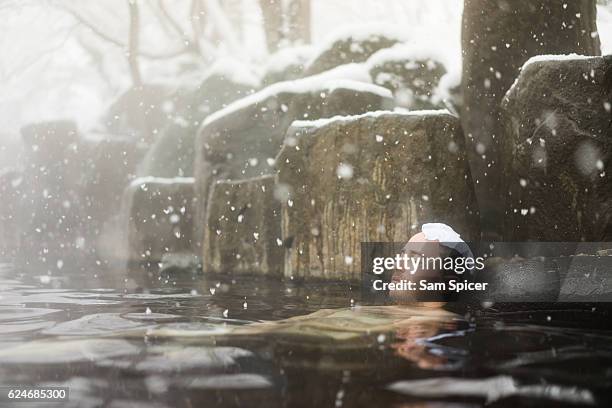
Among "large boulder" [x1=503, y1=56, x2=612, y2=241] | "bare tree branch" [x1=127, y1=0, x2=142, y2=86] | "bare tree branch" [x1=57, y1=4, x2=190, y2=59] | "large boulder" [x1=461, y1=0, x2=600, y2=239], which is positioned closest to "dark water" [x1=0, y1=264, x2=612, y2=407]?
"large boulder" [x1=503, y1=56, x2=612, y2=241]

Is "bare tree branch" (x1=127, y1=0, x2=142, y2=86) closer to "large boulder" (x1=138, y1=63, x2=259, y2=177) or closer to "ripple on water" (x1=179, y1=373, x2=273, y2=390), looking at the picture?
"large boulder" (x1=138, y1=63, x2=259, y2=177)

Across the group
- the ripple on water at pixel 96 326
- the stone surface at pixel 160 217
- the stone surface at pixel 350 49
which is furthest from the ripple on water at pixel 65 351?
the stone surface at pixel 350 49

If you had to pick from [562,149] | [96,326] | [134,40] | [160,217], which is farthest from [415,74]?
[134,40]

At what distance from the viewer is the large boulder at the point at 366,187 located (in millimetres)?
5574

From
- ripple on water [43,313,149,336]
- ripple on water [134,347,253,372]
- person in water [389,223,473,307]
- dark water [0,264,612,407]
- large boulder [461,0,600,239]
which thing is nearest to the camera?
dark water [0,264,612,407]

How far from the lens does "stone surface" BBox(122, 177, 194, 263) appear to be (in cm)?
1007

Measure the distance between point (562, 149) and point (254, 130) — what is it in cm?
492

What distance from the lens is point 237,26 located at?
20.4m

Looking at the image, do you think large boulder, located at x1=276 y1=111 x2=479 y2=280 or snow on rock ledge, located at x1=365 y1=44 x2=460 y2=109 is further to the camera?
snow on rock ledge, located at x1=365 y1=44 x2=460 y2=109

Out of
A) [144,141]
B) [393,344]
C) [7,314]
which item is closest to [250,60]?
[144,141]

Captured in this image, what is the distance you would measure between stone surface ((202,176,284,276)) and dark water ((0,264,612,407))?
119 inches

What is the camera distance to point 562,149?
491 centimetres

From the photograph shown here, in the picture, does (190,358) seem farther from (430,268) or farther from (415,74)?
(415,74)

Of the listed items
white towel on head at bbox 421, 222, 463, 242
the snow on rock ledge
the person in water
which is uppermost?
the snow on rock ledge
